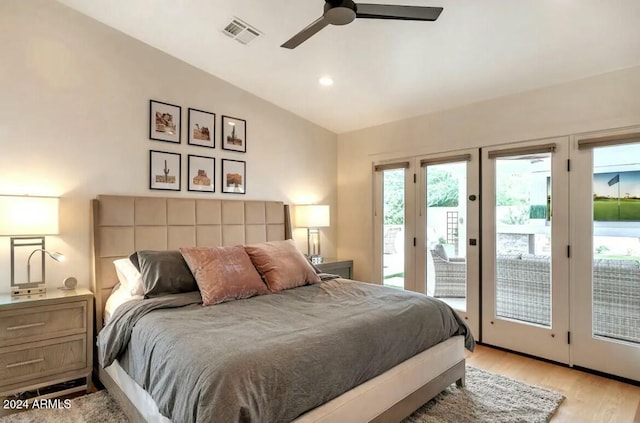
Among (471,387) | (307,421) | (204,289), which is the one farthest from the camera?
(471,387)

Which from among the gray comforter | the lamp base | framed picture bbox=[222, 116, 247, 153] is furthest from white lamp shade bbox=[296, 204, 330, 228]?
the lamp base

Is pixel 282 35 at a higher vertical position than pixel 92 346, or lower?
higher

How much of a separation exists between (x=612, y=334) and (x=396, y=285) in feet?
6.95

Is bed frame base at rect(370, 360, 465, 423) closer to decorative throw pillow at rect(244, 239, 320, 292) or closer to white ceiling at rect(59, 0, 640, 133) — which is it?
decorative throw pillow at rect(244, 239, 320, 292)

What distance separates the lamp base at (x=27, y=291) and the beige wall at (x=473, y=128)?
11.2 ft

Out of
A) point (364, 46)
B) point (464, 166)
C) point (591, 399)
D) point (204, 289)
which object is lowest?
point (591, 399)

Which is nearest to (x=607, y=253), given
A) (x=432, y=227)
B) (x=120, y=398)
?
(x=432, y=227)

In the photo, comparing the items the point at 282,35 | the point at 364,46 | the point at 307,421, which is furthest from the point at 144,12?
the point at 307,421

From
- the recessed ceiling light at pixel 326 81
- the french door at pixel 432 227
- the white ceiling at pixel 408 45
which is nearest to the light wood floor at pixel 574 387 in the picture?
the french door at pixel 432 227

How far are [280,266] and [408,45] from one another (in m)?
2.14

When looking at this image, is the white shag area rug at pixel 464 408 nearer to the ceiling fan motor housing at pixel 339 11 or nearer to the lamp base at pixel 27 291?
the lamp base at pixel 27 291

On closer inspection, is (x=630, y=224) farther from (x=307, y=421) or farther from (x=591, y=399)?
(x=307, y=421)

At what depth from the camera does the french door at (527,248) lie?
10.3 ft

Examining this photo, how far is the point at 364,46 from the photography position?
2965mm
